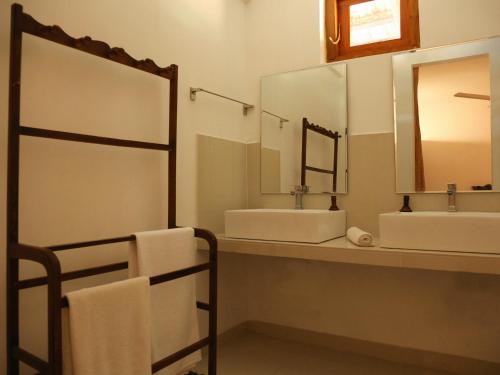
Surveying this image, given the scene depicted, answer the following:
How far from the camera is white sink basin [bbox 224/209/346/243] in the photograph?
1.81 m

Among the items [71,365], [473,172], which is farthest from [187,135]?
[473,172]

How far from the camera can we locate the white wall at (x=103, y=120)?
1.34 m

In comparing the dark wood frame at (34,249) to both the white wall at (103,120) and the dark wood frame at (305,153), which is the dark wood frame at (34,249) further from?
the dark wood frame at (305,153)

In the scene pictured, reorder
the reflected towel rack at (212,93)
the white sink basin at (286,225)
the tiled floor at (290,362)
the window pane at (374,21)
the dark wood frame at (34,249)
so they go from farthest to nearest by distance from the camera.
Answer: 1. the window pane at (374,21)
2. the reflected towel rack at (212,93)
3. the tiled floor at (290,362)
4. the white sink basin at (286,225)
5. the dark wood frame at (34,249)

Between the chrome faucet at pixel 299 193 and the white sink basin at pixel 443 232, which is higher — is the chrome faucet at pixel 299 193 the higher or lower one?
the higher one

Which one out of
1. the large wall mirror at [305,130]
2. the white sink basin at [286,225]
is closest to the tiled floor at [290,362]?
the white sink basin at [286,225]

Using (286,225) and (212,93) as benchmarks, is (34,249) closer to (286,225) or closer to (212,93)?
(286,225)

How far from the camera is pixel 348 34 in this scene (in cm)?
237

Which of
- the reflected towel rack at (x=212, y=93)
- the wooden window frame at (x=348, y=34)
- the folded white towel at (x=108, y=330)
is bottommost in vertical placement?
the folded white towel at (x=108, y=330)

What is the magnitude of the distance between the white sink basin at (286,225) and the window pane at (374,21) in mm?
1108

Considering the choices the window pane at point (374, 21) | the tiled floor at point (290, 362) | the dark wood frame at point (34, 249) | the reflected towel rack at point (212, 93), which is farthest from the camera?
the window pane at point (374, 21)

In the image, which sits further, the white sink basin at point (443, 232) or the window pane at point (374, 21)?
the window pane at point (374, 21)

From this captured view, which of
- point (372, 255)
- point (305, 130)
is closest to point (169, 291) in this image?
point (372, 255)

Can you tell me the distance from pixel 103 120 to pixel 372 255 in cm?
129
